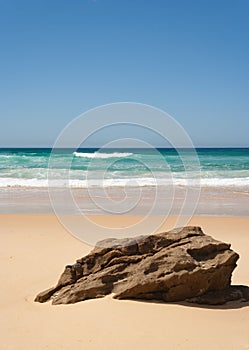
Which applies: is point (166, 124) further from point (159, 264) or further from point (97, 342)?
point (97, 342)

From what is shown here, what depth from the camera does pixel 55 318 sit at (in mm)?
4090

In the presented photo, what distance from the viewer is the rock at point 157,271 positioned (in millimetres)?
4391

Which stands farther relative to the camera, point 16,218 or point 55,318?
point 16,218

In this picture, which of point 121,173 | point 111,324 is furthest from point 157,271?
point 121,173

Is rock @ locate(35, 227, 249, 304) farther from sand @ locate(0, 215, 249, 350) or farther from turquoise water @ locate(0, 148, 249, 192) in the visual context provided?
turquoise water @ locate(0, 148, 249, 192)

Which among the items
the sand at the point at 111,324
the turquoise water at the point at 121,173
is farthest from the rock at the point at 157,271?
the turquoise water at the point at 121,173

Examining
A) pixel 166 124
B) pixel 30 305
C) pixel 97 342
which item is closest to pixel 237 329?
pixel 97 342

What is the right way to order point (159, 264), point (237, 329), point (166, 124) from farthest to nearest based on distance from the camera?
1. point (166, 124)
2. point (159, 264)
3. point (237, 329)

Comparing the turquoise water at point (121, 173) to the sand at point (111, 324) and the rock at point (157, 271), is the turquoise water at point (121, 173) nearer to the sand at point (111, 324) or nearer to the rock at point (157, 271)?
the rock at point (157, 271)

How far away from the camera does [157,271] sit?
4441 millimetres

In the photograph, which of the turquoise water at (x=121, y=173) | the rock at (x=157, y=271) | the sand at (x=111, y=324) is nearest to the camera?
the sand at (x=111, y=324)

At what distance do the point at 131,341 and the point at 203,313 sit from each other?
3.02ft

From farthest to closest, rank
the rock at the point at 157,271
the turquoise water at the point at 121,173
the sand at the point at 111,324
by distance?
the turquoise water at the point at 121,173
the rock at the point at 157,271
the sand at the point at 111,324

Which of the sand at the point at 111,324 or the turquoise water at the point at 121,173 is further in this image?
the turquoise water at the point at 121,173
